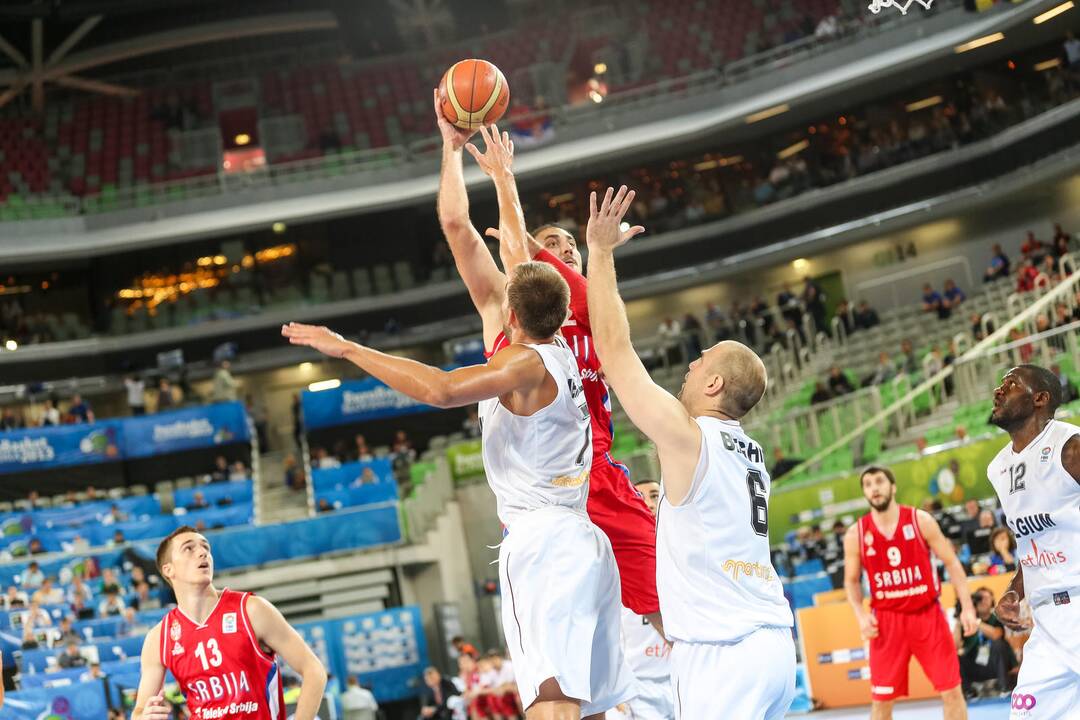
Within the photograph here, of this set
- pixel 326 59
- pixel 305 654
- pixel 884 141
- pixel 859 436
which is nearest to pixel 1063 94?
pixel 884 141

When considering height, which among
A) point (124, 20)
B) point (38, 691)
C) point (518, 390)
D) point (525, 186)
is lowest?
point (38, 691)

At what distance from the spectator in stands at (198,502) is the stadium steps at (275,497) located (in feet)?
3.38

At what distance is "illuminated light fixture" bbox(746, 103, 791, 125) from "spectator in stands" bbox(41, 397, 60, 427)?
734 inches

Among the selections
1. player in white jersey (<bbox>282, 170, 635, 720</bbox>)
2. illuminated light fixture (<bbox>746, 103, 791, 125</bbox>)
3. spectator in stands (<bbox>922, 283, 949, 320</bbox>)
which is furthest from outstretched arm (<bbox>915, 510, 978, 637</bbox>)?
illuminated light fixture (<bbox>746, 103, 791, 125</bbox>)

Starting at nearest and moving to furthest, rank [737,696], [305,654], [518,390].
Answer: [737,696]
[518,390]
[305,654]

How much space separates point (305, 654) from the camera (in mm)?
5957

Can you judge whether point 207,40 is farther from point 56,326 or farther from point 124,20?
point 56,326

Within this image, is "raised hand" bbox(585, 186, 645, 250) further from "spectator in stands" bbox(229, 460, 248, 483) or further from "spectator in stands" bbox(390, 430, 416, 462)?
"spectator in stands" bbox(229, 460, 248, 483)

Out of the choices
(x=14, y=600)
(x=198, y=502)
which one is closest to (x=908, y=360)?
(x=198, y=502)

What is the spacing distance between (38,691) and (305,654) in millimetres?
11349

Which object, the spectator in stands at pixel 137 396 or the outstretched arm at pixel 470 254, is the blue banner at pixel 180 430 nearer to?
the spectator in stands at pixel 137 396

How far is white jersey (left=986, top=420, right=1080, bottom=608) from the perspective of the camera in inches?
240

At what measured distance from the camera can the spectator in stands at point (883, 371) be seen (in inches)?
869

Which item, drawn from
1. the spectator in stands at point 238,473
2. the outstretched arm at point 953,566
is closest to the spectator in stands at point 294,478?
the spectator in stands at point 238,473
